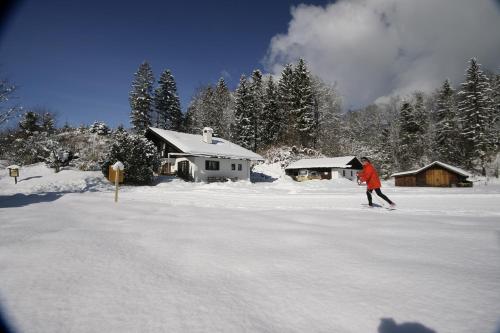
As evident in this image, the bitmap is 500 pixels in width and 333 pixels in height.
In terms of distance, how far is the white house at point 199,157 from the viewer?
89.8 ft

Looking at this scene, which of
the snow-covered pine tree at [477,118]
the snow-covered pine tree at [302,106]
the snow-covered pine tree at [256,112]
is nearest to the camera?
the snow-covered pine tree at [477,118]

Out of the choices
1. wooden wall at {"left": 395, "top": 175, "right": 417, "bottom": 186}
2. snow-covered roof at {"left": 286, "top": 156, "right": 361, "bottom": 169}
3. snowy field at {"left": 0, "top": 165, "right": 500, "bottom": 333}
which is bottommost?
snowy field at {"left": 0, "top": 165, "right": 500, "bottom": 333}

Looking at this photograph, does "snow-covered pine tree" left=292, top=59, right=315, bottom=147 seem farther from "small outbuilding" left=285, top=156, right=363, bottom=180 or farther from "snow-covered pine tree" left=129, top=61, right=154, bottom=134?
"snow-covered pine tree" left=129, top=61, right=154, bottom=134

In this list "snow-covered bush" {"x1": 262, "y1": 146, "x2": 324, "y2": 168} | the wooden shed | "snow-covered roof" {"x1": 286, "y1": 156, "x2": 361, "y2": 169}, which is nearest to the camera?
the wooden shed

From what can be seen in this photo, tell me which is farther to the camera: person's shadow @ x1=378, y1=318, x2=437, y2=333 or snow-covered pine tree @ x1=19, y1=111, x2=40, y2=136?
snow-covered pine tree @ x1=19, y1=111, x2=40, y2=136

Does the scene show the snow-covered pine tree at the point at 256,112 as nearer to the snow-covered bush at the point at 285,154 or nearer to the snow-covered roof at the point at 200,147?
the snow-covered bush at the point at 285,154

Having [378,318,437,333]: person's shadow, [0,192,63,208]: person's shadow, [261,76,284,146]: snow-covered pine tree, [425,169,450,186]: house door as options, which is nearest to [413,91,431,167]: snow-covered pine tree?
[425,169,450,186]: house door

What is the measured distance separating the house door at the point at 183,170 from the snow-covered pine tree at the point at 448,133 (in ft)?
150

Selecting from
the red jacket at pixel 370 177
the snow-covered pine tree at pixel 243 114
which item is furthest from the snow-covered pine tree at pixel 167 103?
the red jacket at pixel 370 177

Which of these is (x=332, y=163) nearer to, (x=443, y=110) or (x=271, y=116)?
(x=271, y=116)

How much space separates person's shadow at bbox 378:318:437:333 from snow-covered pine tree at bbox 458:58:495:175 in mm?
52219

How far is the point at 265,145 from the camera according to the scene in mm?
48906

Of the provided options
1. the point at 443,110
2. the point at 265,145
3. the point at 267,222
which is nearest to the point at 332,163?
the point at 265,145

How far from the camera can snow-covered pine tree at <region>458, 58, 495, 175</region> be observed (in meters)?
41.2
